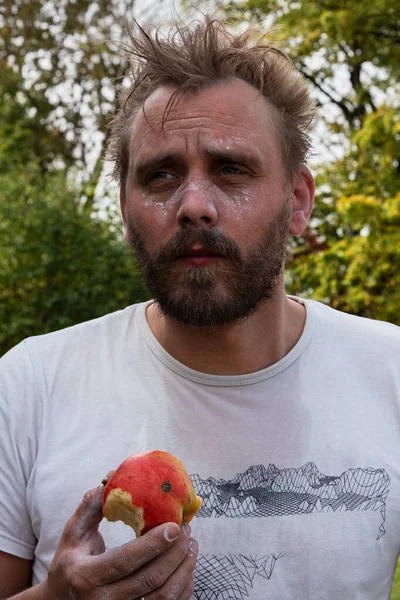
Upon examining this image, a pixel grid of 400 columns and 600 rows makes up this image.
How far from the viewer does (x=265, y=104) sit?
2564mm

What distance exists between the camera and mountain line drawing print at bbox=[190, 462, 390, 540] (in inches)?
87.7

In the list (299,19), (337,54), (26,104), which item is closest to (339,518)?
(299,19)

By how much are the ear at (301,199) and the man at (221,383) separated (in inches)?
1.4

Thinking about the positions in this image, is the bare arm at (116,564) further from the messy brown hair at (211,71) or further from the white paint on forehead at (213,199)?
the messy brown hair at (211,71)

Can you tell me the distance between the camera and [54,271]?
9.11 m

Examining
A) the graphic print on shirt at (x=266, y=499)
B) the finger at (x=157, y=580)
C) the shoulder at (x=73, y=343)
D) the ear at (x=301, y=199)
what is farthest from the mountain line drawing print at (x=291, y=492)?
the ear at (x=301, y=199)

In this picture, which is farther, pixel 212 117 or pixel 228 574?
pixel 212 117

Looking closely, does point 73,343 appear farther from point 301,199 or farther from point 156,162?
point 301,199

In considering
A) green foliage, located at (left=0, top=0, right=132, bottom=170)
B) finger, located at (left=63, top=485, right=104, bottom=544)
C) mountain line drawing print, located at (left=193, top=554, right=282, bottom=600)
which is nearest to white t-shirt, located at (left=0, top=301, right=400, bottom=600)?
mountain line drawing print, located at (left=193, top=554, right=282, bottom=600)

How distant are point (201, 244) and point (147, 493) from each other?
2.56ft

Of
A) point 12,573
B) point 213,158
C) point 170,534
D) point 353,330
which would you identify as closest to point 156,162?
point 213,158

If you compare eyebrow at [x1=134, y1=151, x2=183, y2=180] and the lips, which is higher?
eyebrow at [x1=134, y1=151, x2=183, y2=180]

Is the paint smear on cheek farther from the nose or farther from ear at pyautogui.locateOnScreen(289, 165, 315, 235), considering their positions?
ear at pyautogui.locateOnScreen(289, 165, 315, 235)

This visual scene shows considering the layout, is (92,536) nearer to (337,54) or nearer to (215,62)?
(215,62)
